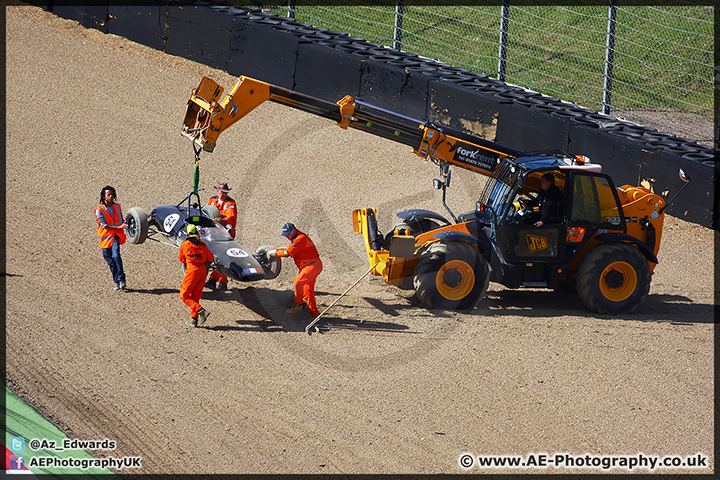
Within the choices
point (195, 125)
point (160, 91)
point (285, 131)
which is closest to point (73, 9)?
point (160, 91)

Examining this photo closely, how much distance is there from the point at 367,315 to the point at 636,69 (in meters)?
10.3

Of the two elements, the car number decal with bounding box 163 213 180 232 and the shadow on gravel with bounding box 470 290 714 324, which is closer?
the shadow on gravel with bounding box 470 290 714 324

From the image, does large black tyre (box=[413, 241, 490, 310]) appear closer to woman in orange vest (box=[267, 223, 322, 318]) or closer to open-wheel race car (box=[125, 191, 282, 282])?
woman in orange vest (box=[267, 223, 322, 318])

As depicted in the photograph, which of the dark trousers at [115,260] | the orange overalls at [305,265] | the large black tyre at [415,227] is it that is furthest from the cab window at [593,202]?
the dark trousers at [115,260]

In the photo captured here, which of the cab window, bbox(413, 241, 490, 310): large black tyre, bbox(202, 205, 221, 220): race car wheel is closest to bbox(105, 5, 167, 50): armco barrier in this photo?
bbox(202, 205, 221, 220): race car wheel

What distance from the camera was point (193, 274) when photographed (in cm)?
1035

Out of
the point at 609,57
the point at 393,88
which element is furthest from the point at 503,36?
the point at 393,88

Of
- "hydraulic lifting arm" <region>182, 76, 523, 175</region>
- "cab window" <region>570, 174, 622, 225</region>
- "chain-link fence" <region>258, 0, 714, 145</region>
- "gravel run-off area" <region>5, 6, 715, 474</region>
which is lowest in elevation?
"gravel run-off area" <region>5, 6, 715, 474</region>

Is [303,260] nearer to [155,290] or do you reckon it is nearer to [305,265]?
[305,265]

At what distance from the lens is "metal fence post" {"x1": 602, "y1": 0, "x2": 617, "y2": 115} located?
56.1 ft

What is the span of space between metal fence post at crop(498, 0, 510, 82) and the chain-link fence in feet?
0.08

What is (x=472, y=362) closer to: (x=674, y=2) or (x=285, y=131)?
(x=285, y=131)

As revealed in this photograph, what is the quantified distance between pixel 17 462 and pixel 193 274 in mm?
3824

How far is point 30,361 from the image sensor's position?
9.10 meters
